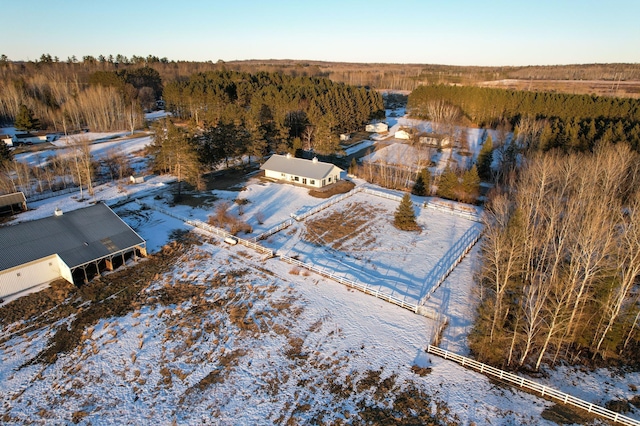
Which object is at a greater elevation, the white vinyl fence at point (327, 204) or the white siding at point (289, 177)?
the white siding at point (289, 177)

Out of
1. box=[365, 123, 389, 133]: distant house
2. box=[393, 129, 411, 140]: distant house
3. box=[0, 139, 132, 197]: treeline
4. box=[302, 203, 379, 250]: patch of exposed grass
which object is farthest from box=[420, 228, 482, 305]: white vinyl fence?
box=[365, 123, 389, 133]: distant house

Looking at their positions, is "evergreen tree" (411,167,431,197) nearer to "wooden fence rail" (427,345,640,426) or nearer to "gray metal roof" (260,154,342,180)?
"gray metal roof" (260,154,342,180)

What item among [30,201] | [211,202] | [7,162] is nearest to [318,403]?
[211,202]

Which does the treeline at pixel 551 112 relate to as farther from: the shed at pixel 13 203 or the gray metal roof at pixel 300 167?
the shed at pixel 13 203

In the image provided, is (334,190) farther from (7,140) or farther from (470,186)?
(7,140)

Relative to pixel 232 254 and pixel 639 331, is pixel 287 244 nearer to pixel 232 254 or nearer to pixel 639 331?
pixel 232 254

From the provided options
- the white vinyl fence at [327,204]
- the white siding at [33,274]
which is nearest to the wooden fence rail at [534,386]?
the white vinyl fence at [327,204]
